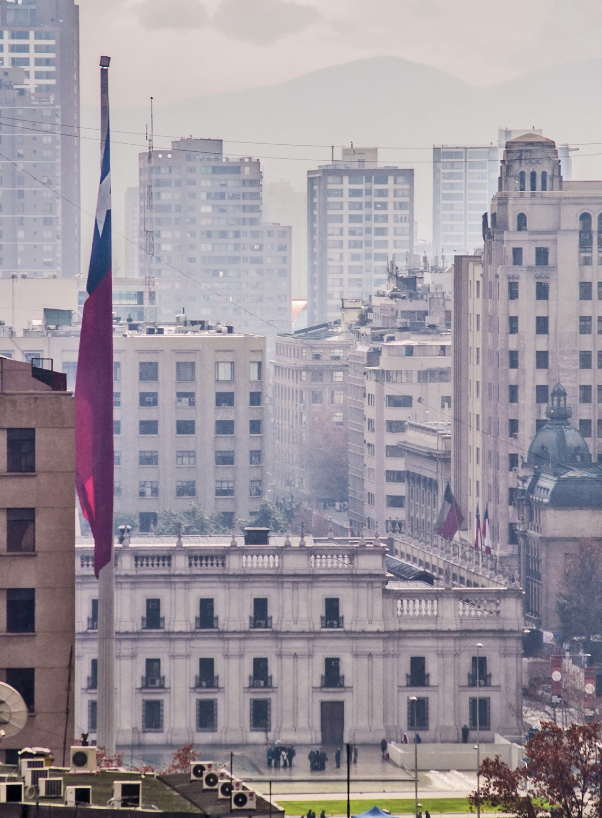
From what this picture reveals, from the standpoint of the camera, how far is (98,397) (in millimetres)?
69562

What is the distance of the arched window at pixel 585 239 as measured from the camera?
653ft

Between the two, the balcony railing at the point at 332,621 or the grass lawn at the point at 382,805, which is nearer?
the grass lawn at the point at 382,805

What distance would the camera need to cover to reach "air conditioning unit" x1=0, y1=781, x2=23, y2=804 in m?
47.8

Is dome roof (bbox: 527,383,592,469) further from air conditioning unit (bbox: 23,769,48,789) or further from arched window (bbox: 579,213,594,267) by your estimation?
air conditioning unit (bbox: 23,769,48,789)

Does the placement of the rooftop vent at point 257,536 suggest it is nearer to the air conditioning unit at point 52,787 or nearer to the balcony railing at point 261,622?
the balcony railing at point 261,622

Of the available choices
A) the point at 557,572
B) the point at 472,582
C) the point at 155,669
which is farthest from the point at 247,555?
the point at 557,572

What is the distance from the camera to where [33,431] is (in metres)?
64.9

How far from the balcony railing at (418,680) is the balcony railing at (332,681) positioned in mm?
4060

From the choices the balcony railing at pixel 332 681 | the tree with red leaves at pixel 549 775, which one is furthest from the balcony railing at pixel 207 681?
the tree with red leaves at pixel 549 775

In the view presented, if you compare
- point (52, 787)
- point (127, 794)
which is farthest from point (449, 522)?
point (127, 794)

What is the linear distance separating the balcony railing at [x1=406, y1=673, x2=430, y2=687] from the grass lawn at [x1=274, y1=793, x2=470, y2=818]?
740 inches

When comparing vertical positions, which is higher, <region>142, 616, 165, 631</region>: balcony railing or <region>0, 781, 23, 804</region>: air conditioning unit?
<region>0, 781, 23, 804</region>: air conditioning unit

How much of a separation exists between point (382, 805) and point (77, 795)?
205ft

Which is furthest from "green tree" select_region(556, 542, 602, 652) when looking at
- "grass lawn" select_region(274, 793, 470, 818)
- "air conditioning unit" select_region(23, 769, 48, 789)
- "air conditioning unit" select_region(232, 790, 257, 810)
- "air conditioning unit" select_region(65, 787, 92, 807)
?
"air conditioning unit" select_region(65, 787, 92, 807)
